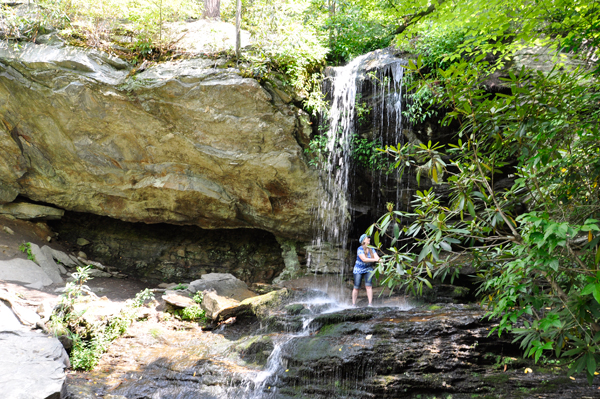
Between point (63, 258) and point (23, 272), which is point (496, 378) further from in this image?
point (63, 258)

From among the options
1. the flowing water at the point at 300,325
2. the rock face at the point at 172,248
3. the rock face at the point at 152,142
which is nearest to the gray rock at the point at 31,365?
the flowing water at the point at 300,325

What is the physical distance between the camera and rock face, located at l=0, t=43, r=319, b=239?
773cm

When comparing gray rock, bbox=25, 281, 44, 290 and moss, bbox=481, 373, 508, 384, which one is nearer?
moss, bbox=481, 373, 508, 384

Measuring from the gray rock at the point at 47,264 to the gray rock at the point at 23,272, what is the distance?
0.19m

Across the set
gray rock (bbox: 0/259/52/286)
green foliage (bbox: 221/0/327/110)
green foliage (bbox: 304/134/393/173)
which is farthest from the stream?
green foliage (bbox: 221/0/327/110)

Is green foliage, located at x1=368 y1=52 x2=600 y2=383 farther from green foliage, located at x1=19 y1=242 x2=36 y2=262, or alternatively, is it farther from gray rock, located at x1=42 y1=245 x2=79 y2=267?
gray rock, located at x1=42 y1=245 x2=79 y2=267

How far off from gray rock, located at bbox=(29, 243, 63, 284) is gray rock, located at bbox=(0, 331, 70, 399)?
401cm

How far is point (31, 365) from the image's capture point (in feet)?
13.1

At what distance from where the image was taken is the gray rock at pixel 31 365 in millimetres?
3561

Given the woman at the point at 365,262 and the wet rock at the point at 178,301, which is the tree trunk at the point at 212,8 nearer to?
the wet rock at the point at 178,301

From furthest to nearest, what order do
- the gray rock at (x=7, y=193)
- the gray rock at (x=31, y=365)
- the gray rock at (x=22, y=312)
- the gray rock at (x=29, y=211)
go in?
the gray rock at (x=29, y=211)
the gray rock at (x=7, y=193)
the gray rock at (x=22, y=312)
the gray rock at (x=31, y=365)

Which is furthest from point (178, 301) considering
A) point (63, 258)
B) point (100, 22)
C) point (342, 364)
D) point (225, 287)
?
point (100, 22)

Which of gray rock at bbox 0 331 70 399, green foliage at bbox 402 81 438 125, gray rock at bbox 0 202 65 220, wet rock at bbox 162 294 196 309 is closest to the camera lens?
gray rock at bbox 0 331 70 399

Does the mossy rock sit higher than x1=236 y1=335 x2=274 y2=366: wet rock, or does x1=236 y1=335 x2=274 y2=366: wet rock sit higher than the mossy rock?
the mossy rock
